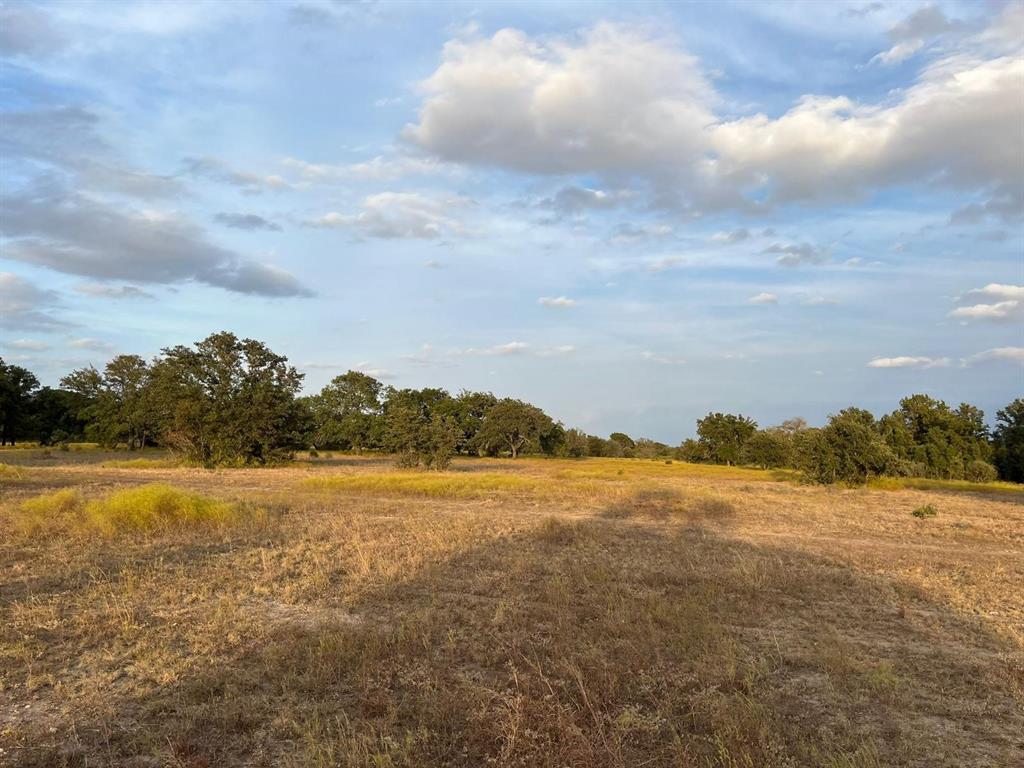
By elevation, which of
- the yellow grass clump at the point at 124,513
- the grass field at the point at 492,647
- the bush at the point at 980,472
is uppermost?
the bush at the point at 980,472

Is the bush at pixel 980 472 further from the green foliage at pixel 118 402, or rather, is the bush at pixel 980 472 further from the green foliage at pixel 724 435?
the green foliage at pixel 118 402

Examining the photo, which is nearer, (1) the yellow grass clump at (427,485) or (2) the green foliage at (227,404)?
(1) the yellow grass clump at (427,485)

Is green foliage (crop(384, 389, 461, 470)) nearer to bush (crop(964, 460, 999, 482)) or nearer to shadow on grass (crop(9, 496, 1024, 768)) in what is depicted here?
shadow on grass (crop(9, 496, 1024, 768))

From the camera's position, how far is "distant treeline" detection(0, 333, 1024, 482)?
4097 centimetres

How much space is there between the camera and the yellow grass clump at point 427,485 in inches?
984

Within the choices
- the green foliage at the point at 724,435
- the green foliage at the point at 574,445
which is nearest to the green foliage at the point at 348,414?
the green foliage at the point at 574,445

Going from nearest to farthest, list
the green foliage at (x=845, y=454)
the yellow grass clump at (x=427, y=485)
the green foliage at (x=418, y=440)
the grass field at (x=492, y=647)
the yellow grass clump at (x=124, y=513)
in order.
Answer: the grass field at (x=492, y=647) → the yellow grass clump at (x=124, y=513) → the yellow grass clump at (x=427, y=485) → the green foliage at (x=845, y=454) → the green foliage at (x=418, y=440)

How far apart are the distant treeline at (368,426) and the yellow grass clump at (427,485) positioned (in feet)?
39.3

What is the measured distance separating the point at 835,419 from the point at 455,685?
3301 centimetres

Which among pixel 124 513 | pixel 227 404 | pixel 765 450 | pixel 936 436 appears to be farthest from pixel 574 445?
pixel 124 513

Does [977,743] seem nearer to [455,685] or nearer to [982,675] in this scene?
[982,675]

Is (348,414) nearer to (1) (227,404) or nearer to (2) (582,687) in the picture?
(1) (227,404)

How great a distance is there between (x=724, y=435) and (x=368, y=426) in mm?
37558

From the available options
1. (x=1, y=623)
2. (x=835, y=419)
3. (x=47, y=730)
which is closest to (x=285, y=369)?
(x=835, y=419)
